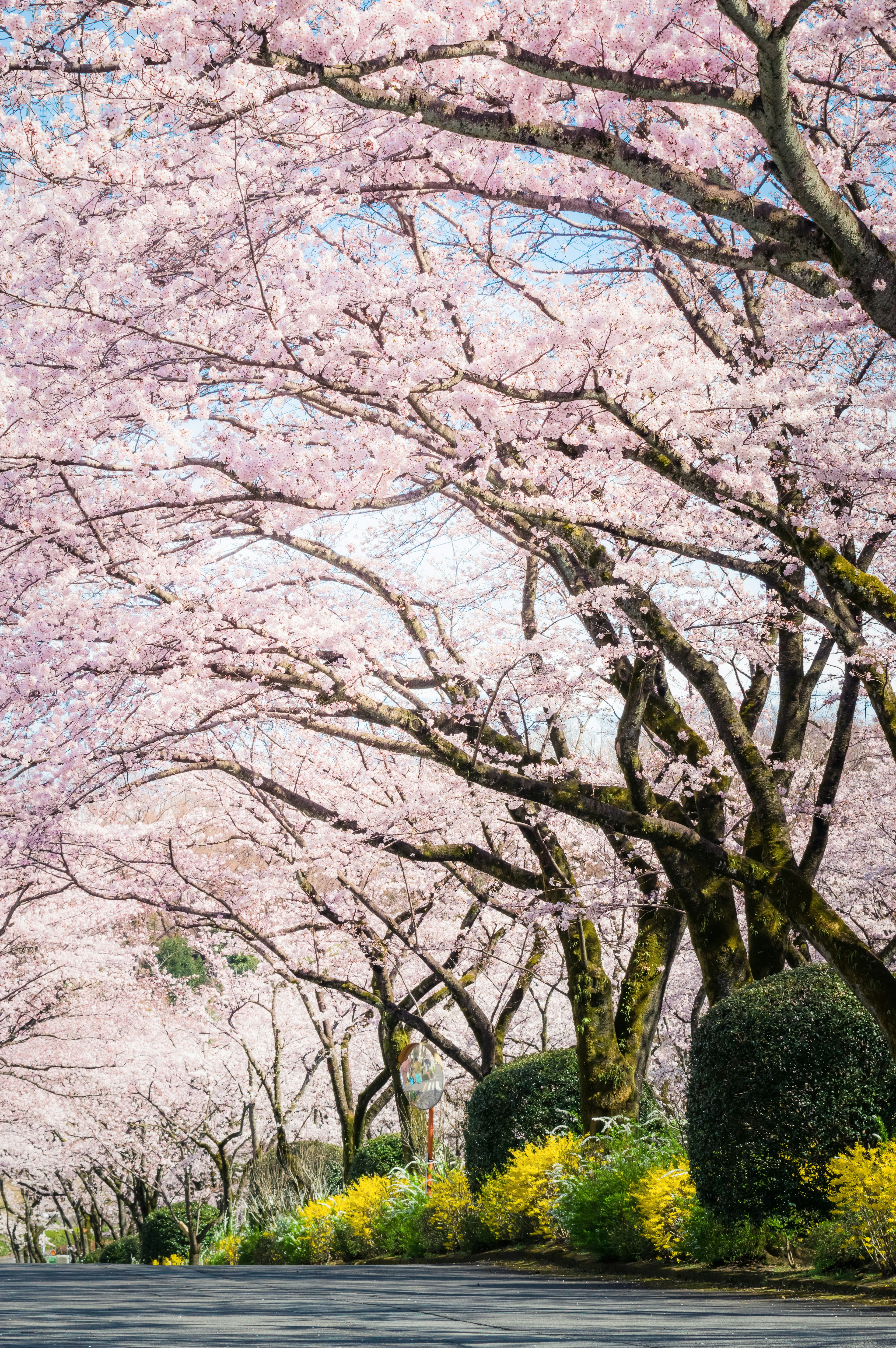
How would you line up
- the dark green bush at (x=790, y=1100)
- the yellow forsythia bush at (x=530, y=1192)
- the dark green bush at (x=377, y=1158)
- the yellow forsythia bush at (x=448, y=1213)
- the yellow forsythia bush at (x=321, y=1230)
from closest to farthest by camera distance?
the dark green bush at (x=790, y=1100), the yellow forsythia bush at (x=530, y=1192), the yellow forsythia bush at (x=448, y=1213), the yellow forsythia bush at (x=321, y=1230), the dark green bush at (x=377, y=1158)

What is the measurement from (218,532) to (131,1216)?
32282 millimetres

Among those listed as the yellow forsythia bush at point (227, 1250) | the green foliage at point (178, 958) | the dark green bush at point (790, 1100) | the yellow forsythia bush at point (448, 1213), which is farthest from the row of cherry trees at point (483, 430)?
the green foliage at point (178, 958)

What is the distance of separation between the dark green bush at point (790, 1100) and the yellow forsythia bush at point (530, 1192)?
111 inches

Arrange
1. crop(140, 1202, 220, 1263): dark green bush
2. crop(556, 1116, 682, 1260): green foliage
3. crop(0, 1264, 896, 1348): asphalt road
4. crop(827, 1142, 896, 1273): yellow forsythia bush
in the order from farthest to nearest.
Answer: crop(140, 1202, 220, 1263): dark green bush → crop(556, 1116, 682, 1260): green foliage → crop(827, 1142, 896, 1273): yellow forsythia bush → crop(0, 1264, 896, 1348): asphalt road

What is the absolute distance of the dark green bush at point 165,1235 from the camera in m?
26.9

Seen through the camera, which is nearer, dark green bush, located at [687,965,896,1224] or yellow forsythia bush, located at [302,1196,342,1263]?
dark green bush, located at [687,965,896,1224]

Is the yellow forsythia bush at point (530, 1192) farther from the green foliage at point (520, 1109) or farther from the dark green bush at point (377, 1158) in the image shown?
the dark green bush at point (377, 1158)

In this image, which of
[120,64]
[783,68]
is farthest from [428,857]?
[783,68]

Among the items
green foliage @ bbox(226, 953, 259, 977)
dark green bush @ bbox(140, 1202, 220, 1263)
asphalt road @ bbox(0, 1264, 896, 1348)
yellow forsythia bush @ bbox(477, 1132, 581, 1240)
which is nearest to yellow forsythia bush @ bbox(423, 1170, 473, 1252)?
yellow forsythia bush @ bbox(477, 1132, 581, 1240)

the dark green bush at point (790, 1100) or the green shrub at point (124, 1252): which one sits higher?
Answer: the dark green bush at point (790, 1100)

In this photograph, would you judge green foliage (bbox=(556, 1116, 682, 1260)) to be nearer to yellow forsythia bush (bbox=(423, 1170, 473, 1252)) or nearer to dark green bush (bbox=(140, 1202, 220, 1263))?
yellow forsythia bush (bbox=(423, 1170, 473, 1252))

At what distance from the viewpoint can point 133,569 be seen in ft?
29.7

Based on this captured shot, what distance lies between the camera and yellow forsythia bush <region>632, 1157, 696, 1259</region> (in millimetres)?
8312

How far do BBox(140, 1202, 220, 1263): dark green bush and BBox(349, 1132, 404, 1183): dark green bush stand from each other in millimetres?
10710
